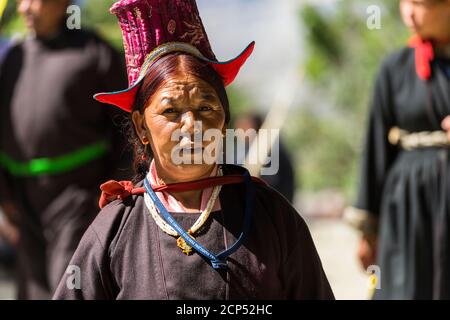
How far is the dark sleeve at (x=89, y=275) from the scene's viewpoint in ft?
8.75

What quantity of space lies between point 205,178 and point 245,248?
0.24 m

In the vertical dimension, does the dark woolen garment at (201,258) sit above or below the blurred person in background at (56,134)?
below

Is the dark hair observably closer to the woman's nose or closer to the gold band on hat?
the gold band on hat

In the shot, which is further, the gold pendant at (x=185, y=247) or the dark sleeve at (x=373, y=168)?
the dark sleeve at (x=373, y=168)

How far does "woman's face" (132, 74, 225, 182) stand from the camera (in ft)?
8.69

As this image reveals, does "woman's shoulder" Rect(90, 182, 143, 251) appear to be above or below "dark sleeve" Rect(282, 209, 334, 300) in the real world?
above

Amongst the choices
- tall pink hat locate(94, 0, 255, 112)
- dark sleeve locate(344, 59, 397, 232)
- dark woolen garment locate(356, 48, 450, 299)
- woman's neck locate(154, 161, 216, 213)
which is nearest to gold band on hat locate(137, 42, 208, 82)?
tall pink hat locate(94, 0, 255, 112)

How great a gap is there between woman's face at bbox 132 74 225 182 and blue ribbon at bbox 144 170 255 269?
104 mm

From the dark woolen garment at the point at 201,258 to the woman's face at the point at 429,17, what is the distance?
85.6 inches

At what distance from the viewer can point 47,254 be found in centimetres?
507

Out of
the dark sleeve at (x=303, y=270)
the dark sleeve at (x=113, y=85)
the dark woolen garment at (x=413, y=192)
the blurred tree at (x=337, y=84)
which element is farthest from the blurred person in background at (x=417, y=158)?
the blurred tree at (x=337, y=84)

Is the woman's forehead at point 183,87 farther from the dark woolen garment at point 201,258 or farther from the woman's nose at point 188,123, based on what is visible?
the dark woolen garment at point 201,258

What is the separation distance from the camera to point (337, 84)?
19.2 m
